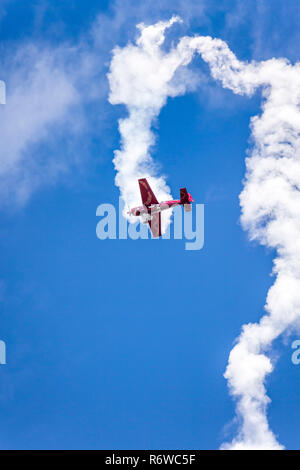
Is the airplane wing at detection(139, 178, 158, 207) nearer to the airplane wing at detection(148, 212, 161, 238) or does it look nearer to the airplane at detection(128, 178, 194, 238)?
the airplane at detection(128, 178, 194, 238)

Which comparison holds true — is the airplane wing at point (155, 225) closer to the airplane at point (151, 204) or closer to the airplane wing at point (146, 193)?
the airplane at point (151, 204)

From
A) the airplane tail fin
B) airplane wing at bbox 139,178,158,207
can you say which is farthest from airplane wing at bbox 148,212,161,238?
the airplane tail fin

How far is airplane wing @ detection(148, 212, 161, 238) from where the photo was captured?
91275 mm

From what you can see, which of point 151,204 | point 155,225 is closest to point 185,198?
point 151,204

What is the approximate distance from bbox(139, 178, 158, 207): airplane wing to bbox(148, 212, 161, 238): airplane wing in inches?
170

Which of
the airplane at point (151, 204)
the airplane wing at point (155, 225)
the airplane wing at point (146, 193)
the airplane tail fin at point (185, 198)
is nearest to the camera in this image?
the airplane tail fin at point (185, 198)

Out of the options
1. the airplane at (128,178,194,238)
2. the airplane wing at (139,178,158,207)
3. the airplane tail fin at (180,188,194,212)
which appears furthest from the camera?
the airplane wing at (139,178,158,207)

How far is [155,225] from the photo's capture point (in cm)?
9219

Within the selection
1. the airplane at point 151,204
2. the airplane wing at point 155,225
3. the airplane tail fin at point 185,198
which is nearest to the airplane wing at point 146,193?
the airplane at point 151,204

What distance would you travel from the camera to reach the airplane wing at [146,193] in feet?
284
